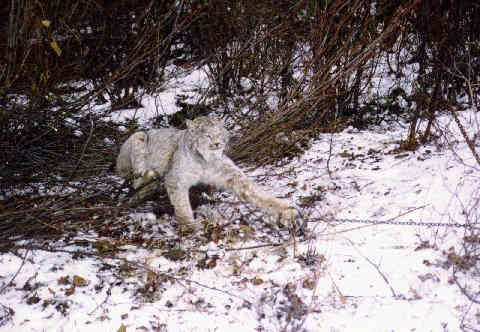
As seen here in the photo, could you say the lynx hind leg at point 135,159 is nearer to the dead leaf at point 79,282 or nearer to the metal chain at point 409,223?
the dead leaf at point 79,282

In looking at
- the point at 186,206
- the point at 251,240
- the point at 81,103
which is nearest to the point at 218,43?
the point at 81,103

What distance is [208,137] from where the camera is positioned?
380 cm

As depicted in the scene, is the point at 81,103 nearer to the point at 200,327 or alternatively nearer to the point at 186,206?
the point at 186,206

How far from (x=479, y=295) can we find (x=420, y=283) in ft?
1.16

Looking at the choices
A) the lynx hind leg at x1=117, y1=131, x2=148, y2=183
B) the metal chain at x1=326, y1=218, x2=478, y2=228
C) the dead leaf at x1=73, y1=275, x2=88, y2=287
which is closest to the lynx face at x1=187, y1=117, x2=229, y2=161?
the lynx hind leg at x1=117, y1=131, x2=148, y2=183

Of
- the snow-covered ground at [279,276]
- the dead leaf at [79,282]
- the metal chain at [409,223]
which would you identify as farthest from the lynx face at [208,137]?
the dead leaf at [79,282]

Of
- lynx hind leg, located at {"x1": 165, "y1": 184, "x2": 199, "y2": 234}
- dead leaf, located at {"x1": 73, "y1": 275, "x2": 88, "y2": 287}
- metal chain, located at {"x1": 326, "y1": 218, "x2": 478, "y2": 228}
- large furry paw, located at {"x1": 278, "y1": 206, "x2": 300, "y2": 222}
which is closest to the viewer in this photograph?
metal chain, located at {"x1": 326, "y1": 218, "x2": 478, "y2": 228}

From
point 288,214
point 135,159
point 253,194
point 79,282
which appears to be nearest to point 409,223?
point 288,214

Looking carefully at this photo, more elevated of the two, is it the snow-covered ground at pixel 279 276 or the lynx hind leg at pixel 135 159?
the lynx hind leg at pixel 135 159

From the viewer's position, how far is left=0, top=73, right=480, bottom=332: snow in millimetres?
2686

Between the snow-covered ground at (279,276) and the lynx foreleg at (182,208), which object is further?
the lynx foreleg at (182,208)

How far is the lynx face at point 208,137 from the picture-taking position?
12.4ft

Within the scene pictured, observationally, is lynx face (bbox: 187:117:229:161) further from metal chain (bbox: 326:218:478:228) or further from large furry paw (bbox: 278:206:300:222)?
metal chain (bbox: 326:218:478:228)

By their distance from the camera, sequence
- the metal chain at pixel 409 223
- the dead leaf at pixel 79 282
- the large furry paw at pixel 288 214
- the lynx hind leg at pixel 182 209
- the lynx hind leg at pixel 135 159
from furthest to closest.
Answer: the lynx hind leg at pixel 135 159 < the lynx hind leg at pixel 182 209 < the large furry paw at pixel 288 214 < the dead leaf at pixel 79 282 < the metal chain at pixel 409 223
